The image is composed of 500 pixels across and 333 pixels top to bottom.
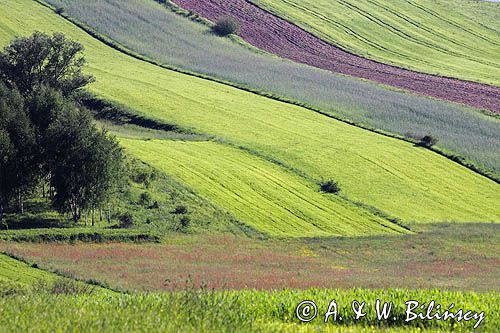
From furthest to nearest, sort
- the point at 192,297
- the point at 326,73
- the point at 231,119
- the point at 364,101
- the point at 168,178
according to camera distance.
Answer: the point at 326,73 < the point at 364,101 < the point at 231,119 < the point at 168,178 < the point at 192,297

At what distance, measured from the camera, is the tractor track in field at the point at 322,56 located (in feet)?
371

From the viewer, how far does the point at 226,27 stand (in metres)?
128

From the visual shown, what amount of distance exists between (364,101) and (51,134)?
47615 millimetres

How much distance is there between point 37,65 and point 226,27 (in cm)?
4860

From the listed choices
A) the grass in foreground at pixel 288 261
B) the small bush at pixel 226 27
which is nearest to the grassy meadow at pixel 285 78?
the small bush at pixel 226 27

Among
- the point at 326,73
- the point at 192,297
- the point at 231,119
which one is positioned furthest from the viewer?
the point at 326,73

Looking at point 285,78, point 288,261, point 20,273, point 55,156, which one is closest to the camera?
point 20,273

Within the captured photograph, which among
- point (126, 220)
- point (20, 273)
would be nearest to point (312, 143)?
point (126, 220)

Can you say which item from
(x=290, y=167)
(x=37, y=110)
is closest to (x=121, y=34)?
(x=290, y=167)

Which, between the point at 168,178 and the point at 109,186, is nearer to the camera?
the point at 109,186

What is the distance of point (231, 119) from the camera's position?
92.1m

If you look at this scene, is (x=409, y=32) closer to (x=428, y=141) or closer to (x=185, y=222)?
(x=428, y=141)

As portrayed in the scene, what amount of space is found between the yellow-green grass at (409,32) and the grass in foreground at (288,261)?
206 feet

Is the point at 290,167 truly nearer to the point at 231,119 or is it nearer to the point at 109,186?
the point at 231,119
